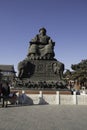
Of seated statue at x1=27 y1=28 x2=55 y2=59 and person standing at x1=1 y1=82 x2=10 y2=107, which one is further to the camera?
seated statue at x1=27 y1=28 x2=55 y2=59

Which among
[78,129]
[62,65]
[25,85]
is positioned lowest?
[78,129]

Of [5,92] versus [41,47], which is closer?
[5,92]

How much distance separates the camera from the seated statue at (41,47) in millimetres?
26961

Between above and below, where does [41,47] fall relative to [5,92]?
above

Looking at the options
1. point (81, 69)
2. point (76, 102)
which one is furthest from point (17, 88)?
point (81, 69)

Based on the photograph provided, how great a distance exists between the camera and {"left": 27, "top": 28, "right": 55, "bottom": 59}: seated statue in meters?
27.0

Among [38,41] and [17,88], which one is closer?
[17,88]

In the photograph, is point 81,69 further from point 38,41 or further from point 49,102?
point 49,102

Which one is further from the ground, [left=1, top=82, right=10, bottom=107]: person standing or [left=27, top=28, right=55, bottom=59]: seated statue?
[left=27, top=28, right=55, bottom=59]: seated statue

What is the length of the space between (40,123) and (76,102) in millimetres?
10618

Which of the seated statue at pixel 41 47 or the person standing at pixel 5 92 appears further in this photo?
the seated statue at pixel 41 47

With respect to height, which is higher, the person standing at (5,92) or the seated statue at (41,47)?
the seated statue at (41,47)

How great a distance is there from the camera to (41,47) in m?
27.7

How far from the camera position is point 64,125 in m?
10.3
